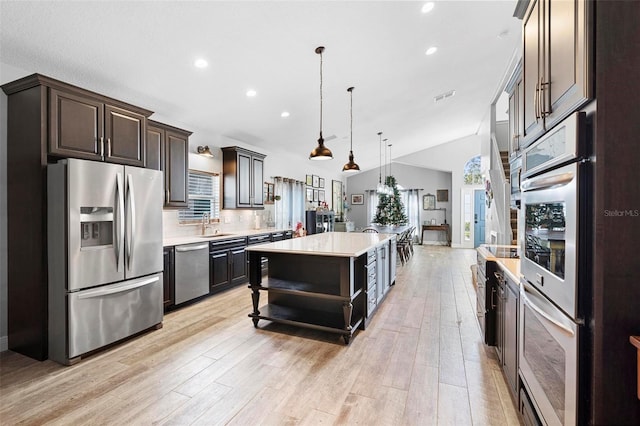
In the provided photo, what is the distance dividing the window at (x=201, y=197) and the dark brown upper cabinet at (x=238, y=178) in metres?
0.16

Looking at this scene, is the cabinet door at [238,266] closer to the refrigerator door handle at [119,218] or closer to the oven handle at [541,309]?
the refrigerator door handle at [119,218]

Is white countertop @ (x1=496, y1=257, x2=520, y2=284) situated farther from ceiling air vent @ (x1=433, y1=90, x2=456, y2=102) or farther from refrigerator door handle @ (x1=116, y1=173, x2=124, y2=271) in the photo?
ceiling air vent @ (x1=433, y1=90, x2=456, y2=102)

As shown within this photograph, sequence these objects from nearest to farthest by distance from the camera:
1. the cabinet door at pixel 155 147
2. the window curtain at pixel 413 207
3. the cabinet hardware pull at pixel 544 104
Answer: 1. the cabinet hardware pull at pixel 544 104
2. the cabinet door at pixel 155 147
3. the window curtain at pixel 413 207

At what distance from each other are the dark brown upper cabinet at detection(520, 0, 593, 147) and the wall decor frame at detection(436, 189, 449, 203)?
9.42m

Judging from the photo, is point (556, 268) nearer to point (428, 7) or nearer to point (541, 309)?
point (541, 309)

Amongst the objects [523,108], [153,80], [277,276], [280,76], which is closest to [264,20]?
[280,76]

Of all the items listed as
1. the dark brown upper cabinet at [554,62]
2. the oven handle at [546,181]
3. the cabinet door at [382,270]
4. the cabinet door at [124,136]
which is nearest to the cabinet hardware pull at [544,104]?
the dark brown upper cabinet at [554,62]

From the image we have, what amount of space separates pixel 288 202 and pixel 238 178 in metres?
2.27

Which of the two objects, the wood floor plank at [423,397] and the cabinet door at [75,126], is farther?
the cabinet door at [75,126]

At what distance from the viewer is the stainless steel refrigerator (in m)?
2.54

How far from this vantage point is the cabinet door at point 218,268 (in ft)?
14.2

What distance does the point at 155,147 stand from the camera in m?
3.90

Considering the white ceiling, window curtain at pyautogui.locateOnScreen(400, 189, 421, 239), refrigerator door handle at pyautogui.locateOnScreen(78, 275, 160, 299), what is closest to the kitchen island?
refrigerator door handle at pyautogui.locateOnScreen(78, 275, 160, 299)

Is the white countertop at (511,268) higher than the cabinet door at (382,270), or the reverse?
the white countertop at (511,268)
